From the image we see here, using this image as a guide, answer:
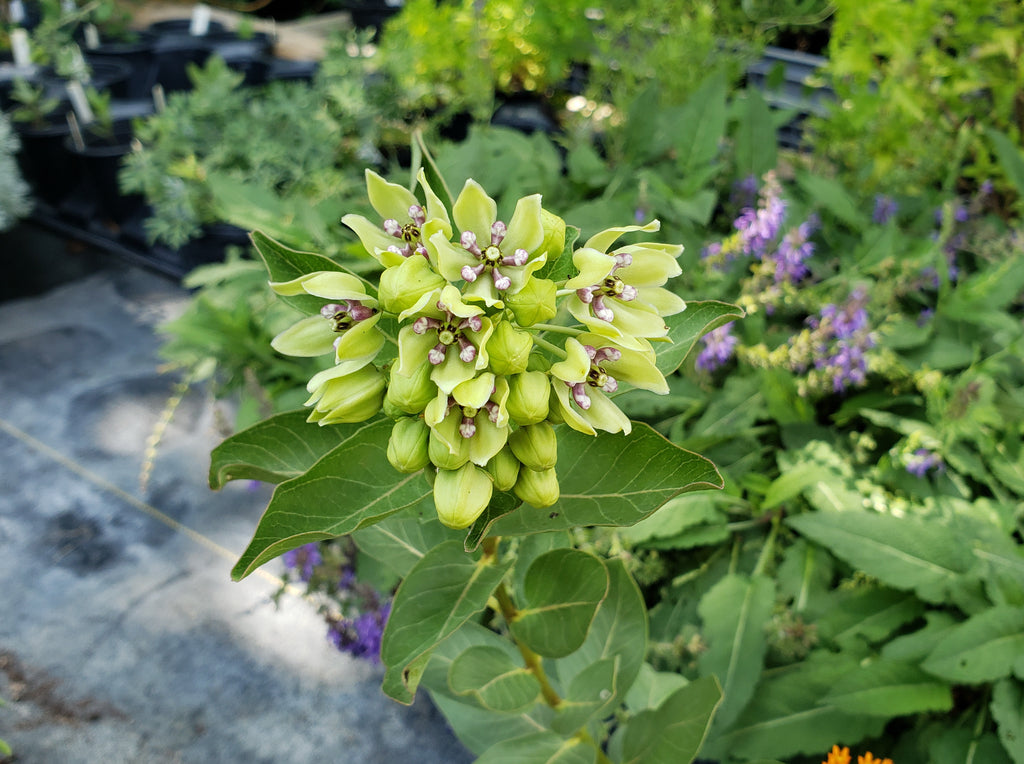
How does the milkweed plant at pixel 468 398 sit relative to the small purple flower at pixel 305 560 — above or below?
above

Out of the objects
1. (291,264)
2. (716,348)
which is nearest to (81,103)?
(716,348)

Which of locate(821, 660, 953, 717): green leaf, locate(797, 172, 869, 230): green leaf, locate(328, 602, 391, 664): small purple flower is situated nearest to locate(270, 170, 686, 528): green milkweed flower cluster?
locate(821, 660, 953, 717): green leaf

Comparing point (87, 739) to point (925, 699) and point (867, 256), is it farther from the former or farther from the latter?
point (867, 256)

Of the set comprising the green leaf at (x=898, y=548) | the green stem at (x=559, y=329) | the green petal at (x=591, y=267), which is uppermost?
the green petal at (x=591, y=267)

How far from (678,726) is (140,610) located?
1.33m

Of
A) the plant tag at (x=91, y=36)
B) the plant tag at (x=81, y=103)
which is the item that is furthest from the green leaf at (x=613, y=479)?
the plant tag at (x=91, y=36)

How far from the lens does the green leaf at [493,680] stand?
0.75 m

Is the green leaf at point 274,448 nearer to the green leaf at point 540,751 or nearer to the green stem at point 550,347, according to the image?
the green stem at point 550,347

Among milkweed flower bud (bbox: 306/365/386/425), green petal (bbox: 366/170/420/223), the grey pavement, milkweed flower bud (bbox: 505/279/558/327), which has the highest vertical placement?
green petal (bbox: 366/170/420/223)

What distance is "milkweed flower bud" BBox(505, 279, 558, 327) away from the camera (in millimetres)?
552

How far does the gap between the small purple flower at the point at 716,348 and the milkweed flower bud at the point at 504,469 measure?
0.99 m

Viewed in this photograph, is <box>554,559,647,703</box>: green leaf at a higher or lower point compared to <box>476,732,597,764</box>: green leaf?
higher

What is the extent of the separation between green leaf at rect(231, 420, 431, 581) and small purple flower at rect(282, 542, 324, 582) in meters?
0.99

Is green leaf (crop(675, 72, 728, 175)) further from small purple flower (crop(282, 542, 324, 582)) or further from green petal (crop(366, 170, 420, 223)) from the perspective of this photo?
green petal (crop(366, 170, 420, 223))
